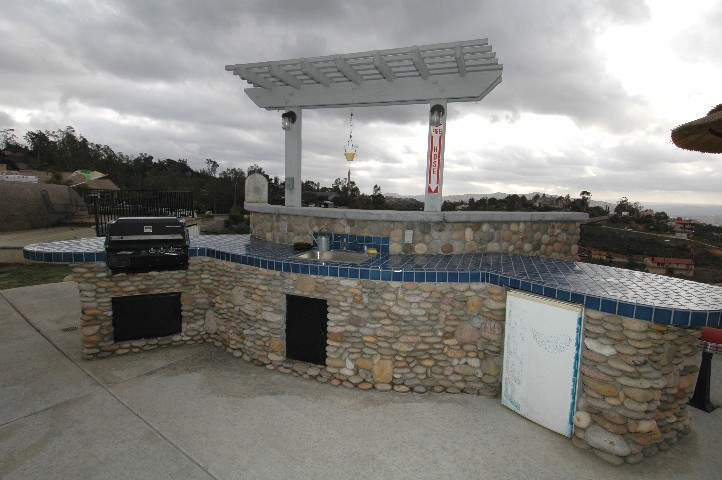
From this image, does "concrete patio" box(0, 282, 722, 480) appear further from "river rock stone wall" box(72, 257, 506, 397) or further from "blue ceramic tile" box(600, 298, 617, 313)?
"blue ceramic tile" box(600, 298, 617, 313)

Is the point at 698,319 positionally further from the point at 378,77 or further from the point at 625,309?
the point at 378,77

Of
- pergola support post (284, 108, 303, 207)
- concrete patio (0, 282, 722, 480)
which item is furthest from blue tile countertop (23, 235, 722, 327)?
pergola support post (284, 108, 303, 207)

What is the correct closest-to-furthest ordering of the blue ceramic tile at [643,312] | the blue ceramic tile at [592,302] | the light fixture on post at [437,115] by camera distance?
the blue ceramic tile at [643,312] → the blue ceramic tile at [592,302] → the light fixture on post at [437,115]

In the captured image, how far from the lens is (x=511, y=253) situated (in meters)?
6.08

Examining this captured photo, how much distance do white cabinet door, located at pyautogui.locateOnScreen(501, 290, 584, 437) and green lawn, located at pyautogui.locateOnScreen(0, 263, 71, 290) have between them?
11.6 meters

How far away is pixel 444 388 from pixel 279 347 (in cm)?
243

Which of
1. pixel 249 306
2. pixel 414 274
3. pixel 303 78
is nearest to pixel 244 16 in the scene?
pixel 303 78

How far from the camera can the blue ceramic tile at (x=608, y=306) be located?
346 centimetres

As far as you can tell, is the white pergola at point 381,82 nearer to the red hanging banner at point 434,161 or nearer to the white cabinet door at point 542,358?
the red hanging banner at point 434,161

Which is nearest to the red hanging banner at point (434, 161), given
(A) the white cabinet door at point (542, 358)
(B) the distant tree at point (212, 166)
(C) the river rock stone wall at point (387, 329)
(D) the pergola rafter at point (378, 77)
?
(D) the pergola rafter at point (378, 77)

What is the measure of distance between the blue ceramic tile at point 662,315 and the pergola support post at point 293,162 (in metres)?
6.29

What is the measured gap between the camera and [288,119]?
7.52 m

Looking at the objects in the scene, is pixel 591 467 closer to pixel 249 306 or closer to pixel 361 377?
pixel 361 377

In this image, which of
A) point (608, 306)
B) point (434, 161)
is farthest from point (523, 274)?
point (434, 161)
